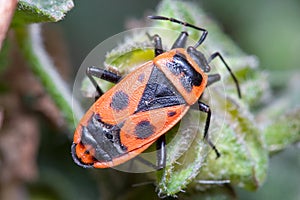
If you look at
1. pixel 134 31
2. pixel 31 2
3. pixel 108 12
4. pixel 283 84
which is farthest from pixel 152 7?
pixel 31 2

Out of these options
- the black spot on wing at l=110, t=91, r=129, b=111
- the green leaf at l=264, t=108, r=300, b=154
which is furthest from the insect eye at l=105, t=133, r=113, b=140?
the green leaf at l=264, t=108, r=300, b=154

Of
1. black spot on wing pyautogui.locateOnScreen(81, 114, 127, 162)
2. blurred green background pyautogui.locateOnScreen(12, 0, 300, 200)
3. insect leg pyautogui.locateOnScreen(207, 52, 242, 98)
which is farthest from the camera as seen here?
blurred green background pyautogui.locateOnScreen(12, 0, 300, 200)

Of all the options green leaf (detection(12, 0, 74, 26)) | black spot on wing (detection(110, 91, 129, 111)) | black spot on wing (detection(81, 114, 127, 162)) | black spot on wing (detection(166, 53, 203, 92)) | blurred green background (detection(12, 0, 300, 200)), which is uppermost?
green leaf (detection(12, 0, 74, 26))

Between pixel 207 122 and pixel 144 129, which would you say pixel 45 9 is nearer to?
pixel 144 129

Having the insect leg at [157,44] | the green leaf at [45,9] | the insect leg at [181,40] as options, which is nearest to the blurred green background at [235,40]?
the insect leg at [181,40]

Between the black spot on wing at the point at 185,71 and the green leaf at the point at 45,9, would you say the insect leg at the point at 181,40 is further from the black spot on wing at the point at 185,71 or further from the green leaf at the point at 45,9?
the green leaf at the point at 45,9

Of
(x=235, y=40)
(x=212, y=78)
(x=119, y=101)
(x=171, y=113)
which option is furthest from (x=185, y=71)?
(x=235, y=40)

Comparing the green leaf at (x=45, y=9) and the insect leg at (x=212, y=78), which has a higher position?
the green leaf at (x=45, y=9)

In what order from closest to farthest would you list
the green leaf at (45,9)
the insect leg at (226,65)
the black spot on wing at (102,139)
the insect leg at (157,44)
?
the green leaf at (45,9), the black spot on wing at (102,139), the insect leg at (157,44), the insect leg at (226,65)

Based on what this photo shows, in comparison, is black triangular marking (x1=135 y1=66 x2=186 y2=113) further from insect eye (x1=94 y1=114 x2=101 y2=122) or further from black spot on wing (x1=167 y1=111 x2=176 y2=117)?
insect eye (x1=94 y1=114 x2=101 y2=122)
